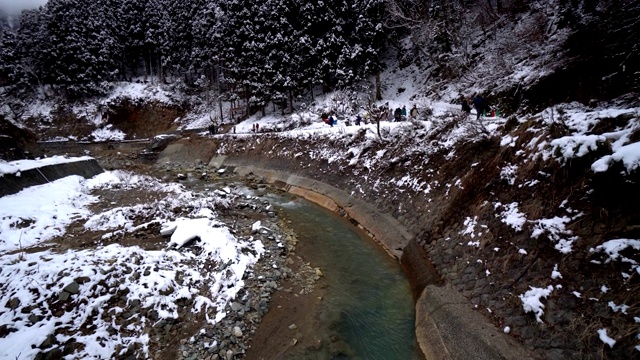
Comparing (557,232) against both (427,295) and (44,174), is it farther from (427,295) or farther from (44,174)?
(44,174)

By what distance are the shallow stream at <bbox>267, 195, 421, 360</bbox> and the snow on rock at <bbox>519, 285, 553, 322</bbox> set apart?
2.27 m

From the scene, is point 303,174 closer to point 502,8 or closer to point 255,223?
point 255,223

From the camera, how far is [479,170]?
27.0ft

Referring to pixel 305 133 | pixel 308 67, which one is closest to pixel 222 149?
pixel 305 133

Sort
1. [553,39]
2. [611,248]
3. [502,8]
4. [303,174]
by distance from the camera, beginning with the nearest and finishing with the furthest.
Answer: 1. [611,248]
2. [553,39]
3. [303,174]
4. [502,8]

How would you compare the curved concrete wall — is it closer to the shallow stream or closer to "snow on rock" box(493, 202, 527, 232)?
the shallow stream

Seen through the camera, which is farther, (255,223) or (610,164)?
(255,223)

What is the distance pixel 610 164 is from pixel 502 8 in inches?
1054

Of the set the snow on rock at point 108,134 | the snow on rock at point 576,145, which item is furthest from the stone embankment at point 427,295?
the snow on rock at point 108,134

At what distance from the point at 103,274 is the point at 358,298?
6005mm

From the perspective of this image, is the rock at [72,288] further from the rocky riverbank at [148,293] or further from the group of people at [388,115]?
the group of people at [388,115]

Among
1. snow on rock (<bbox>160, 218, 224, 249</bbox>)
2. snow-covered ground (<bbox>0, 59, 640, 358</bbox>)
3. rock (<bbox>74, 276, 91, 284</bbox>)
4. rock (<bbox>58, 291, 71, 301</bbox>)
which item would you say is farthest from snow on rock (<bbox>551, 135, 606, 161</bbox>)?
rock (<bbox>58, 291, 71, 301</bbox>)

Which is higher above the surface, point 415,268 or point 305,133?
point 305,133

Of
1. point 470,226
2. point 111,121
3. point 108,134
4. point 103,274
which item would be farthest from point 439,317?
point 111,121
